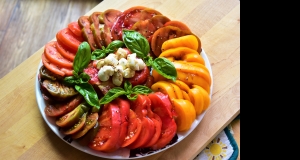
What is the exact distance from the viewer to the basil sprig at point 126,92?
1829 mm

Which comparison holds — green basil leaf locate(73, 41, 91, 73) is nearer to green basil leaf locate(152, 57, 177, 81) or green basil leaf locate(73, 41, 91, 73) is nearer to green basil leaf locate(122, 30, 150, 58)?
green basil leaf locate(122, 30, 150, 58)

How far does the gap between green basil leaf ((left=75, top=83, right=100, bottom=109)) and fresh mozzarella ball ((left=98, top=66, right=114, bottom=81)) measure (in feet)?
0.29

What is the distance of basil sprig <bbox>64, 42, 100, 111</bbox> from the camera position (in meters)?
1.81

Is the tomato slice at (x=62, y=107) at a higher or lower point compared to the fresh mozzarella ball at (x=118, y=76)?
lower

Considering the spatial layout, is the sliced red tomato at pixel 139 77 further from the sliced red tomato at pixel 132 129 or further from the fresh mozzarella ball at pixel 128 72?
the sliced red tomato at pixel 132 129

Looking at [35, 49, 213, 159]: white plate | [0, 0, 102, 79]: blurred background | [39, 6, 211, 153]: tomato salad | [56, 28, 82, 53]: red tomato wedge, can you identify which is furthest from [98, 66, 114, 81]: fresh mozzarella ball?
[0, 0, 102, 79]: blurred background

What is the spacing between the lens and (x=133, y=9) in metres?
2.18

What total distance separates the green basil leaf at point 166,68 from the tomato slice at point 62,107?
18.2 inches

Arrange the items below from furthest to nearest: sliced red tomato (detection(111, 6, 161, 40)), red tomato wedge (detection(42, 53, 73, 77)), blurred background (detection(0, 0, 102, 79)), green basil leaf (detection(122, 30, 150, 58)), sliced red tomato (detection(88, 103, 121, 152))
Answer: blurred background (detection(0, 0, 102, 79)) < sliced red tomato (detection(111, 6, 161, 40)) < green basil leaf (detection(122, 30, 150, 58)) < red tomato wedge (detection(42, 53, 73, 77)) < sliced red tomato (detection(88, 103, 121, 152))

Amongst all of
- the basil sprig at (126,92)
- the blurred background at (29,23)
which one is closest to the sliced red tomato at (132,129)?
the basil sprig at (126,92)

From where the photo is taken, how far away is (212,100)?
2.14 meters

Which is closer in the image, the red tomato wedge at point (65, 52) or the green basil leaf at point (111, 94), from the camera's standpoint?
the green basil leaf at point (111, 94)

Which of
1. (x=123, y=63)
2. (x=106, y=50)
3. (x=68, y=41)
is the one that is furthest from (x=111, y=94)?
(x=68, y=41)

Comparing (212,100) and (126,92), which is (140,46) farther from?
(212,100)
